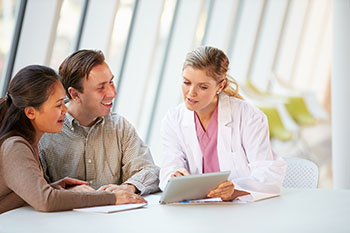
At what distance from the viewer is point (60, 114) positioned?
188cm

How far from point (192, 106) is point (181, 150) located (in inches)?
10.3

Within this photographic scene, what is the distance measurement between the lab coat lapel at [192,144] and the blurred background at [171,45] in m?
1.28

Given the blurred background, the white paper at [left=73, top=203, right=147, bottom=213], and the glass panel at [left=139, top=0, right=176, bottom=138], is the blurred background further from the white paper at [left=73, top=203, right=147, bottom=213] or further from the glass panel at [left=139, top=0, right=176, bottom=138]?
the white paper at [left=73, top=203, right=147, bottom=213]

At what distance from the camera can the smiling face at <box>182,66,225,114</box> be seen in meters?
2.22

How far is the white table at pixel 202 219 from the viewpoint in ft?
5.03

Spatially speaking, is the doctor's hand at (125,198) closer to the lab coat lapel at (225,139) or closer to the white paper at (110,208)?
the white paper at (110,208)

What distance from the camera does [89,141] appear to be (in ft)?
7.35

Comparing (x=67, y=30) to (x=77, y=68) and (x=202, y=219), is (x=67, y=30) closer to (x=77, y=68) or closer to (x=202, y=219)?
(x=77, y=68)

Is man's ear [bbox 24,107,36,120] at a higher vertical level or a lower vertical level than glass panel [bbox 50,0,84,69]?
lower

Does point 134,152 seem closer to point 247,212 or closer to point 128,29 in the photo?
point 247,212

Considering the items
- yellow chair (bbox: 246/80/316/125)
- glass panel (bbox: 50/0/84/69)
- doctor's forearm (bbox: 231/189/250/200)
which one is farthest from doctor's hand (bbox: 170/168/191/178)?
yellow chair (bbox: 246/80/316/125)

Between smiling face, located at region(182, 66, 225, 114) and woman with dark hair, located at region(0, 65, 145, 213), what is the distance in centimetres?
53

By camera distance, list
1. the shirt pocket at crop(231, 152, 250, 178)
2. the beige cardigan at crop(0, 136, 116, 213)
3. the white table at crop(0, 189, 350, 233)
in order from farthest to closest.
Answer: the shirt pocket at crop(231, 152, 250, 178), the beige cardigan at crop(0, 136, 116, 213), the white table at crop(0, 189, 350, 233)

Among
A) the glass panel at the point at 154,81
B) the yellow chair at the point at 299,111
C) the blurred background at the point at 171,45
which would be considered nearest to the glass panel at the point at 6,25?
the blurred background at the point at 171,45
